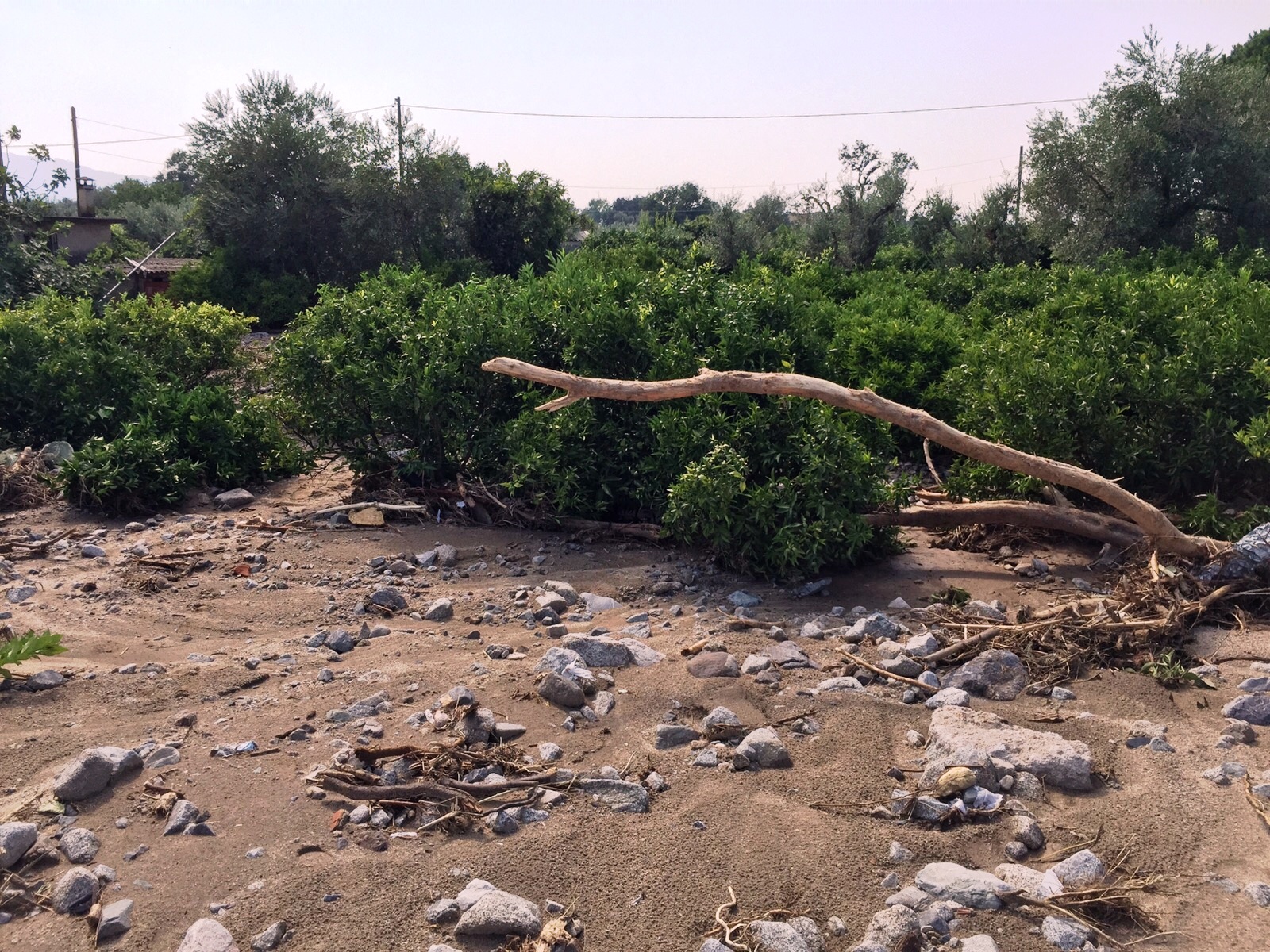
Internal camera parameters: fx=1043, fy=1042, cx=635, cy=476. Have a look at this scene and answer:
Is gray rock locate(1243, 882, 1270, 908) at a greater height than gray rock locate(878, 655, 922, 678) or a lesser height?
lesser

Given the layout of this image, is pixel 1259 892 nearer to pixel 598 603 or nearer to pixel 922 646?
pixel 922 646

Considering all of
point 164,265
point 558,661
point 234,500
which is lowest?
point 558,661

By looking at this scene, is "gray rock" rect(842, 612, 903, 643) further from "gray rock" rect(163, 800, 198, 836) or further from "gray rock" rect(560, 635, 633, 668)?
"gray rock" rect(163, 800, 198, 836)

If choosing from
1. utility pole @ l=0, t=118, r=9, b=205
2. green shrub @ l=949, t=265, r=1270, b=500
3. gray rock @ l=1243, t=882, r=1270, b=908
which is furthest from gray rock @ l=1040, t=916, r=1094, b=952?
utility pole @ l=0, t=118, r=9, b=205

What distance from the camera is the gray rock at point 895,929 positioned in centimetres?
271

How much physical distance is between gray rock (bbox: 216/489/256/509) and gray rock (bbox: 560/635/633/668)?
4203 millimetres

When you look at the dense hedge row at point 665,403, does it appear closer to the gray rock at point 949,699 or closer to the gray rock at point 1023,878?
the gray rock at point 949,699

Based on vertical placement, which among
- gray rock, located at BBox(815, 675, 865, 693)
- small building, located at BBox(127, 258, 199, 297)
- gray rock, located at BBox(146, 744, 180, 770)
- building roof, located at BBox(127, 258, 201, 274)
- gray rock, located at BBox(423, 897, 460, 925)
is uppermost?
building roof, located at BBox(127, 258, 201, 274)

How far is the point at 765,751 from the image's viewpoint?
363cm

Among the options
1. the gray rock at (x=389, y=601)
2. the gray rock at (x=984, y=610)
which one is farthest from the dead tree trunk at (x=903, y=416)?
the gray rock at (x=389, y=601)

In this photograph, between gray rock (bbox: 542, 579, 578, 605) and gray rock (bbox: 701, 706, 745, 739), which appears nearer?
gray rock (bbox: 701, 706, 745, 739)

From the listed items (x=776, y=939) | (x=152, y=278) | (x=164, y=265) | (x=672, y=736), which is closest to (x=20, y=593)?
(x=672, y=736)

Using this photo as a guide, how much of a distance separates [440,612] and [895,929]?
3034 millimetres

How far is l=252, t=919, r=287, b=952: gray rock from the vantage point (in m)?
2.72
